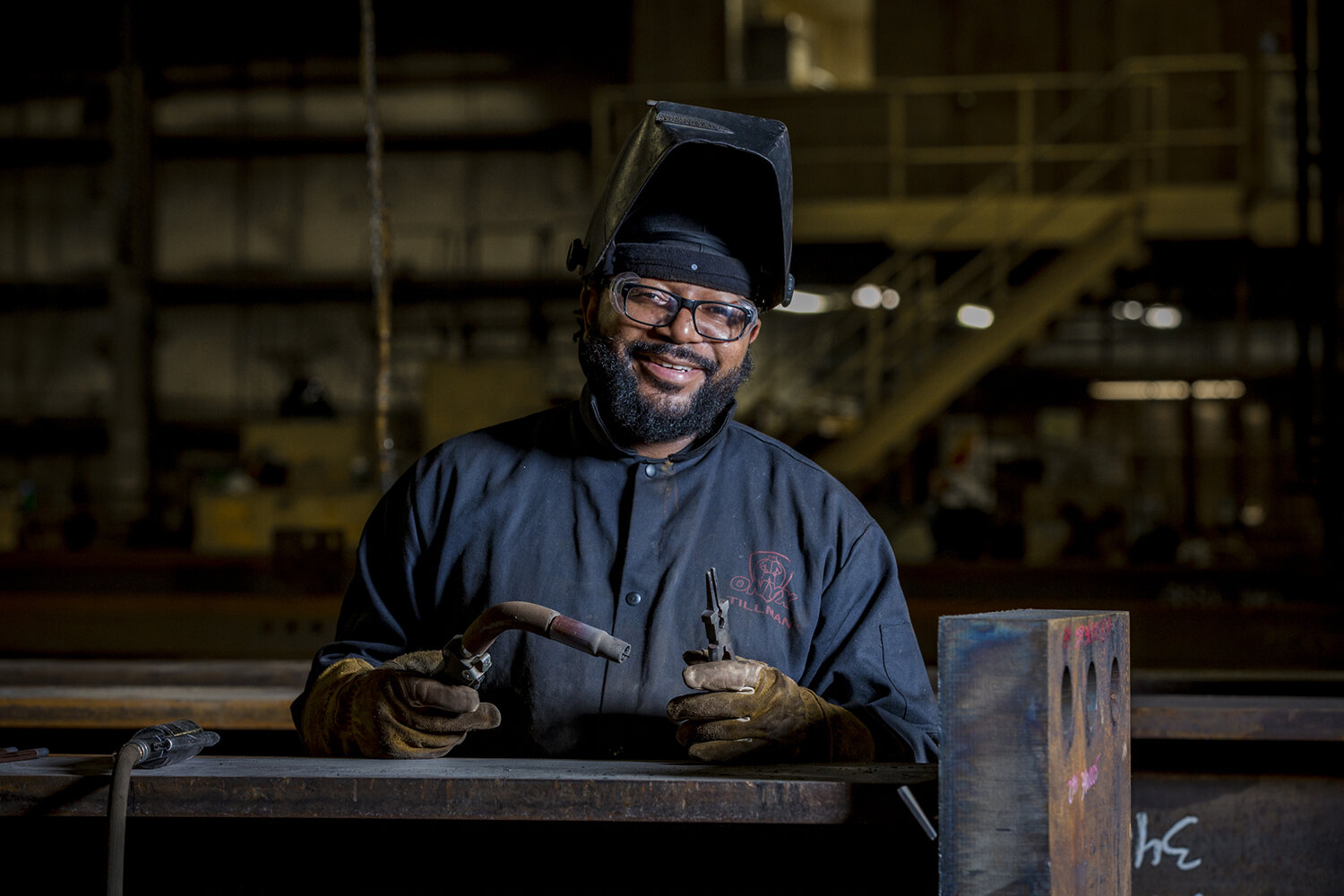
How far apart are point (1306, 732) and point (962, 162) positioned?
8504mm

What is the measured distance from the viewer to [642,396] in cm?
189

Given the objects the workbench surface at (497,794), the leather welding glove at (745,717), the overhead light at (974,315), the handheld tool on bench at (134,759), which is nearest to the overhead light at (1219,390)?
the overhead light at (974,315)

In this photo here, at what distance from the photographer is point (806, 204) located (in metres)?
9.08

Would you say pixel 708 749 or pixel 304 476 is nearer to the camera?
pixel 708 749

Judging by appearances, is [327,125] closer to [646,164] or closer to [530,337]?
[530,337]

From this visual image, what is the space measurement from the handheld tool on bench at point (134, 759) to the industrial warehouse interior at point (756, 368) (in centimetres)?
4

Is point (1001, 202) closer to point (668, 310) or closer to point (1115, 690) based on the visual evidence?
point (668, 310)

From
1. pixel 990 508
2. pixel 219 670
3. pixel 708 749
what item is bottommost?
pixel 990 508

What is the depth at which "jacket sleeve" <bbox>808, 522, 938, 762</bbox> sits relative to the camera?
5.52 feet

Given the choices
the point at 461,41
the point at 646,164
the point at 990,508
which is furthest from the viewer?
the point at 461,41

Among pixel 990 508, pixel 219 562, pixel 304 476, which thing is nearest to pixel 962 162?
pixel 990 508

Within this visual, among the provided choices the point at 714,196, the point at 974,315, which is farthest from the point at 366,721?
the point at 974,315

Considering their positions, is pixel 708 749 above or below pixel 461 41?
below

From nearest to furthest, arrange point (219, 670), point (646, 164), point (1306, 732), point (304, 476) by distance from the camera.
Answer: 1. point (646, 164)
2. point (1306, 732)
3. point (219, 670)
4. point (304, 476)
